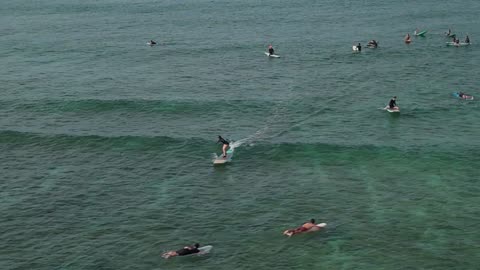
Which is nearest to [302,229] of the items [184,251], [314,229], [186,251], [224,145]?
[314,229]

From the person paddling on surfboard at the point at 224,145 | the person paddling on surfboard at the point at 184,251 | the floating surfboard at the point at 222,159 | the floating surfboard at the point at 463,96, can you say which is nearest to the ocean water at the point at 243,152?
the floating surfboard at the point at 222,159

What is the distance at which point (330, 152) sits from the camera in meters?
73.8

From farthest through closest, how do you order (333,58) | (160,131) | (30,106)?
1. (333,58)
2. (30,106)
3. (160,131)

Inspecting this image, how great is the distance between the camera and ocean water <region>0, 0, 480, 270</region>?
54.4 meters

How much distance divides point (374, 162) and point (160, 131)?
29.0 m

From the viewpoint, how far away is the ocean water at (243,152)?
54406 millimetres

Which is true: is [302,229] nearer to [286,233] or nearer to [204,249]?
[286,233]

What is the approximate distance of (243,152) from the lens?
2943 inches

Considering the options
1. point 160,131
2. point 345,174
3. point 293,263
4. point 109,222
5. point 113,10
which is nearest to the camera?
point 293,263

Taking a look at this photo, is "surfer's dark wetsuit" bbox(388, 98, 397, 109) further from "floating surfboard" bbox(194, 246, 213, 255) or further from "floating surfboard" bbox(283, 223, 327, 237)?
"floating surfboard" bbox(194, 246, 213, 255)

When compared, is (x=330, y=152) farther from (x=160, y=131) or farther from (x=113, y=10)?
(x=113, y=10)

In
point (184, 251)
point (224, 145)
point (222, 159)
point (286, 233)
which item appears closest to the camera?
point (184, 251)

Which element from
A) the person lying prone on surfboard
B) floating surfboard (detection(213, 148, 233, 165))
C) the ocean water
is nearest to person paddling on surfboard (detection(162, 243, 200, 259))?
the ocean water

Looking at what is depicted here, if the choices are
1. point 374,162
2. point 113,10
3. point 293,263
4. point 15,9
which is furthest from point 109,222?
point 15,9
